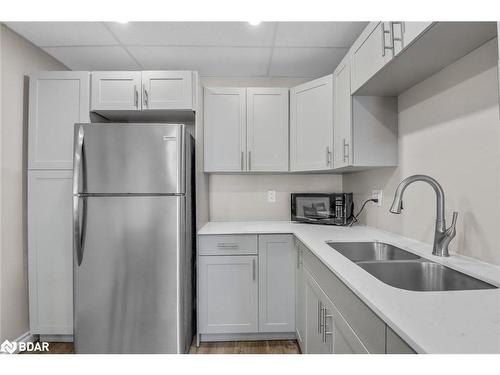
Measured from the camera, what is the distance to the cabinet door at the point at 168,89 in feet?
7.13

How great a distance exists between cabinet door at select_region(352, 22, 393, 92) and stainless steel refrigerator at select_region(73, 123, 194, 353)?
4.20ft

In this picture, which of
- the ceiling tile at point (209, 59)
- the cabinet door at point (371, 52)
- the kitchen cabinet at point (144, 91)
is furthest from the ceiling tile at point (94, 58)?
the cabinet door at point (371, 52)

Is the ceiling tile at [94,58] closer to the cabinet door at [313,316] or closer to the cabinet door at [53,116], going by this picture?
the cabinet door at [53,116]

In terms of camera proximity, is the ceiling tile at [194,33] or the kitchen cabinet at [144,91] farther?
the kitchen cabinet at [144,91]

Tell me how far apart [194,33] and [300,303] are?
2031 mm

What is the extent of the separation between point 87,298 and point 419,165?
2251mm

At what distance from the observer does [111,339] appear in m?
1.81

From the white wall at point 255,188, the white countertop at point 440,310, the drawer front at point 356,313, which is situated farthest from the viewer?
the white wall at point 255,188

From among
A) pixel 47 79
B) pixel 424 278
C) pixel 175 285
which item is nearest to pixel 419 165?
pixel 424 278

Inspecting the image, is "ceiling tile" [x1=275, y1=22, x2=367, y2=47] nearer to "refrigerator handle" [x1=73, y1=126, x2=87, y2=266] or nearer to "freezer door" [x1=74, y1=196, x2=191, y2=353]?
"freezer door" [x1=74, y1=196, x2=191, y2=353]

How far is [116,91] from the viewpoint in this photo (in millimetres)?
2174

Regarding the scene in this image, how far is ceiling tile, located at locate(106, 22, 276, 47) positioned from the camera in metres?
1.85

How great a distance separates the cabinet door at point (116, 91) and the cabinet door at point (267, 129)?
931 millimetres
